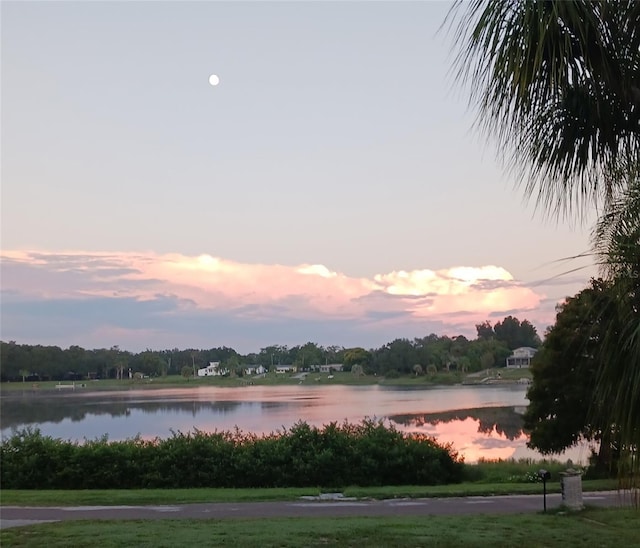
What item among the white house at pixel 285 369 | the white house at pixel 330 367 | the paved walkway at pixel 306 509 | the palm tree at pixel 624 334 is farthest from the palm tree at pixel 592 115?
the white house at pixel 285 369

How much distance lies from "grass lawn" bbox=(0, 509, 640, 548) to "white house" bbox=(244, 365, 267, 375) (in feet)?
358

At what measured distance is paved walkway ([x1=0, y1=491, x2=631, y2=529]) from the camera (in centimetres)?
1124

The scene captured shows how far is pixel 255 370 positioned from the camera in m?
123

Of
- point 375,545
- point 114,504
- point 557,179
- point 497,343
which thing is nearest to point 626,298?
point 557,179

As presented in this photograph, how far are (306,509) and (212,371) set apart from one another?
4294 inches

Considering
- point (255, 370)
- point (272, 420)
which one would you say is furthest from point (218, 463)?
point (255, 370)

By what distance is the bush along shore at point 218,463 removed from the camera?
17.1m

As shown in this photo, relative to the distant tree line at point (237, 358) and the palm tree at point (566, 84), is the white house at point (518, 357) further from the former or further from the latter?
the palm tree at point (566, 84)

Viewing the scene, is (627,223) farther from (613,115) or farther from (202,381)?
(202,381)

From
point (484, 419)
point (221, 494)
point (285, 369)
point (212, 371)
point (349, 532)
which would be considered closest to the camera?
point (349, 532)

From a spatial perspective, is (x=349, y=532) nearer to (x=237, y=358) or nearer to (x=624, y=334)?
(x=624, y=334)

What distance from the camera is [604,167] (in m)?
3.65

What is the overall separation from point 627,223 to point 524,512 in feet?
31.3

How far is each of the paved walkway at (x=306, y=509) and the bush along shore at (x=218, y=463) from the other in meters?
3.77
